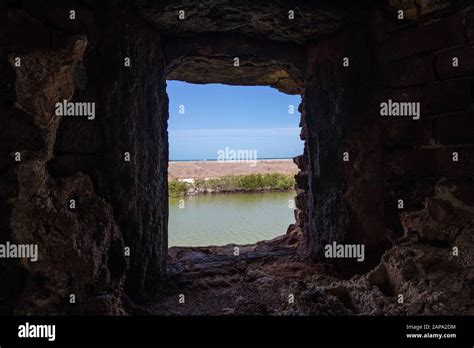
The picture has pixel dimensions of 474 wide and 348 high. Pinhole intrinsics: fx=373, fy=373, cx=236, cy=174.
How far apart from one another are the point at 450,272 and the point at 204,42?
180 centimetres

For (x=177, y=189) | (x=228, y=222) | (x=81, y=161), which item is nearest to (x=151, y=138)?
(x=81, y=161)

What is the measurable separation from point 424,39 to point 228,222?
3415mm

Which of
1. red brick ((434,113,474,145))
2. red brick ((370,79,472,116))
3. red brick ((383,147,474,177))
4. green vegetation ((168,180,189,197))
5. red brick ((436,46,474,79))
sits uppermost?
red brick ((436,46,474,79))

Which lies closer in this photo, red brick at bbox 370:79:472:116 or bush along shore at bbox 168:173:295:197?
red brick at bbox 370:79:472:116

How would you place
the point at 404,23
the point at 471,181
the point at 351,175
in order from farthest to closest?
1. the point at 351,175
2. the point at 404,23
3. the point at 471,181

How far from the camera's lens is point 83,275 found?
4.75 ft

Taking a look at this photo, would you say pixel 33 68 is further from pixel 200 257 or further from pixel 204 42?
pixel 200 257

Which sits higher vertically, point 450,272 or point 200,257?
point 450,272

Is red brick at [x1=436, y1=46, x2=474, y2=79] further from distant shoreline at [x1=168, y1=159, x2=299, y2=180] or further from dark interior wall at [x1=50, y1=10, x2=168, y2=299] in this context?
distant shoreline at [x1=168, y1=159, x2=299, y2=180]

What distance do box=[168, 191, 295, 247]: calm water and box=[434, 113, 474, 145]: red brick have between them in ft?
7.22

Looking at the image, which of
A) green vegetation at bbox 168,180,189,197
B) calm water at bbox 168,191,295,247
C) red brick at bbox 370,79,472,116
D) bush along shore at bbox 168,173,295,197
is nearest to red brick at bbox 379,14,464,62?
red brick at bbox 370,79,472,116

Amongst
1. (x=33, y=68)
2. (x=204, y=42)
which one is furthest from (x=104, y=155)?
(x=204, y=42)

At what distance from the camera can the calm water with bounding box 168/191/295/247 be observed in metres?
3.84

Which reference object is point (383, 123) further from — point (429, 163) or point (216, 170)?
point (216, 170)
